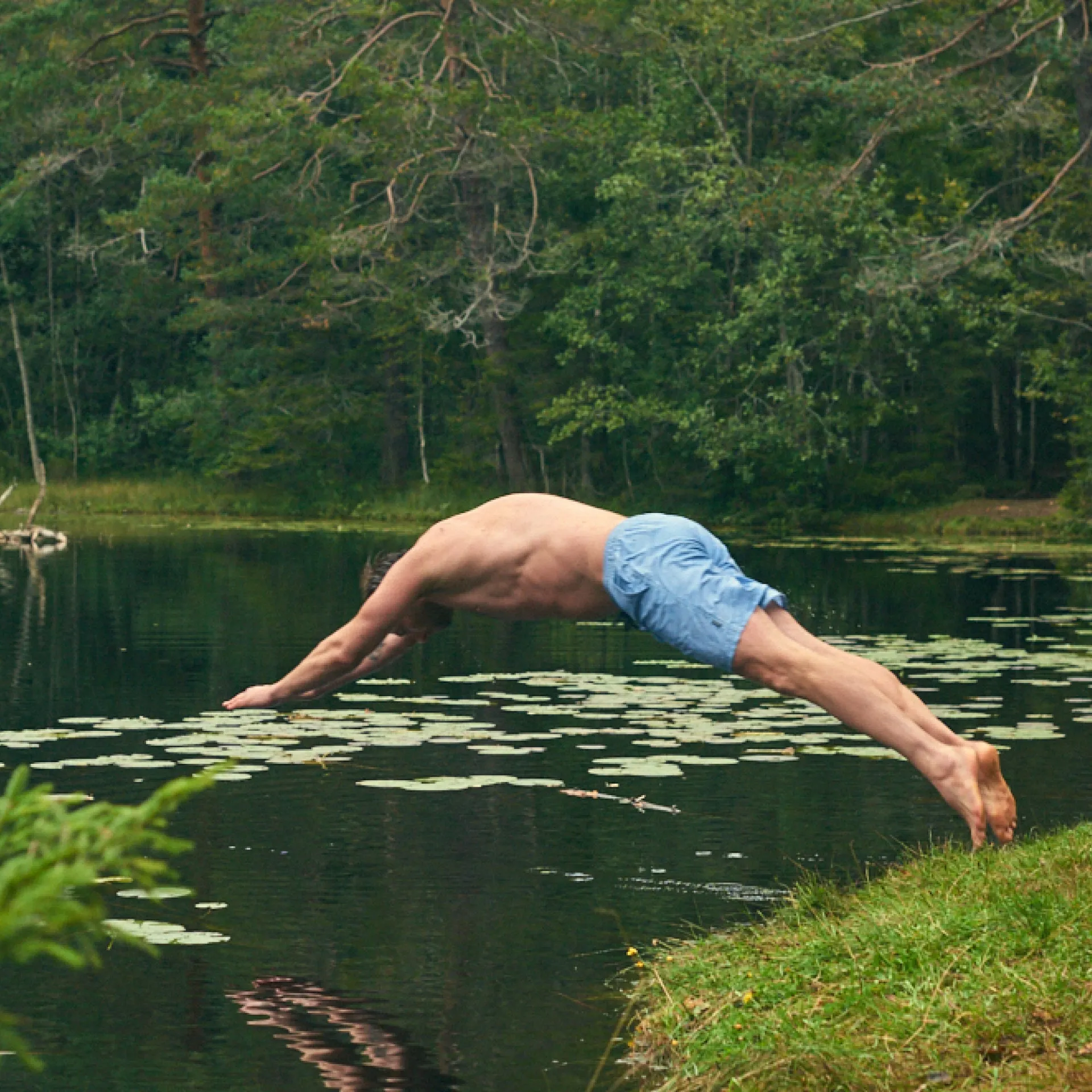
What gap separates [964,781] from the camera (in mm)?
6062

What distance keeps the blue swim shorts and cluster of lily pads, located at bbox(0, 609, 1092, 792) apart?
278 centimetres

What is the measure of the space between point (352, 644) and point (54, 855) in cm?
458

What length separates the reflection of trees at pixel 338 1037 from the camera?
15.4ft

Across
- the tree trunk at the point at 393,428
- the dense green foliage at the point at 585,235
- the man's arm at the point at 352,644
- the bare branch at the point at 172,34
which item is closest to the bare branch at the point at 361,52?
the dense green foliage at the point at 585,235

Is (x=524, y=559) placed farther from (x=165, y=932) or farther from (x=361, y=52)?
(x=361, y=52)

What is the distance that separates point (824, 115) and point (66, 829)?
124ft

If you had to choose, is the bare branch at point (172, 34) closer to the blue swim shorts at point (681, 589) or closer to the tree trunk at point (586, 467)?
the tree trunk at point (586, 467)

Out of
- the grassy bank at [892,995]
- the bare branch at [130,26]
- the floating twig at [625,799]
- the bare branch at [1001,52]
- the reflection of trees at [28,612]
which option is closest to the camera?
the grassy bank at [892,995]

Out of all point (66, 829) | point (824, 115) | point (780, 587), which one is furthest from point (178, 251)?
point (66, 829)

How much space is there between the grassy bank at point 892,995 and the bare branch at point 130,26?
1623 inches

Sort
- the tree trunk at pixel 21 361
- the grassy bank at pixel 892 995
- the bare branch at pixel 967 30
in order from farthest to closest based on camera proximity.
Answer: the tree trunk at pixel 21 361, the bare branch at pixel 967 30, the grassy bank at pixel 892 995

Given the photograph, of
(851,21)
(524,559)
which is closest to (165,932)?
(524,559)

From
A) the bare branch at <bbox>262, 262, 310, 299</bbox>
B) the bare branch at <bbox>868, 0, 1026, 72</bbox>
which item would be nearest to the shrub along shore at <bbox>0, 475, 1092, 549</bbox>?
the bare branch at <bbox>262, 262, 310, 299</bbox>

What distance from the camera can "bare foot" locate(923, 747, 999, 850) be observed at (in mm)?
6059
